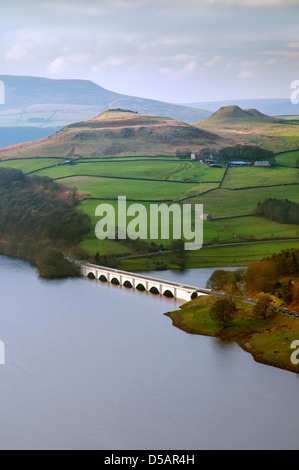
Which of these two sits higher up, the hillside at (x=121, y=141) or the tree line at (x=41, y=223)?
the hillside at (x=121, y=141)

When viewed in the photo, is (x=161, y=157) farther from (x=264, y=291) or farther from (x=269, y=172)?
(x=264, y=291)

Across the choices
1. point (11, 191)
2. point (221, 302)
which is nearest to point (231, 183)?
point (11, 191)

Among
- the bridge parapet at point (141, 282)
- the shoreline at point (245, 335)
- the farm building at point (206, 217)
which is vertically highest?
the farm building at point (206, 217)

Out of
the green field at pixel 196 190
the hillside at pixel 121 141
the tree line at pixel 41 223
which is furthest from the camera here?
the hillside at pixel 121 141

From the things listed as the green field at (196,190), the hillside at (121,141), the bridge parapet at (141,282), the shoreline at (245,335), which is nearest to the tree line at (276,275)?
the bridge parapet at (141,282)

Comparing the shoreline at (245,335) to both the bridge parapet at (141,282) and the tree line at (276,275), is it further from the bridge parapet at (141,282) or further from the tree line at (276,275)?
the tree line at (276,275)

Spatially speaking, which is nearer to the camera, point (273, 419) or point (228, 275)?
point (273, 419)
